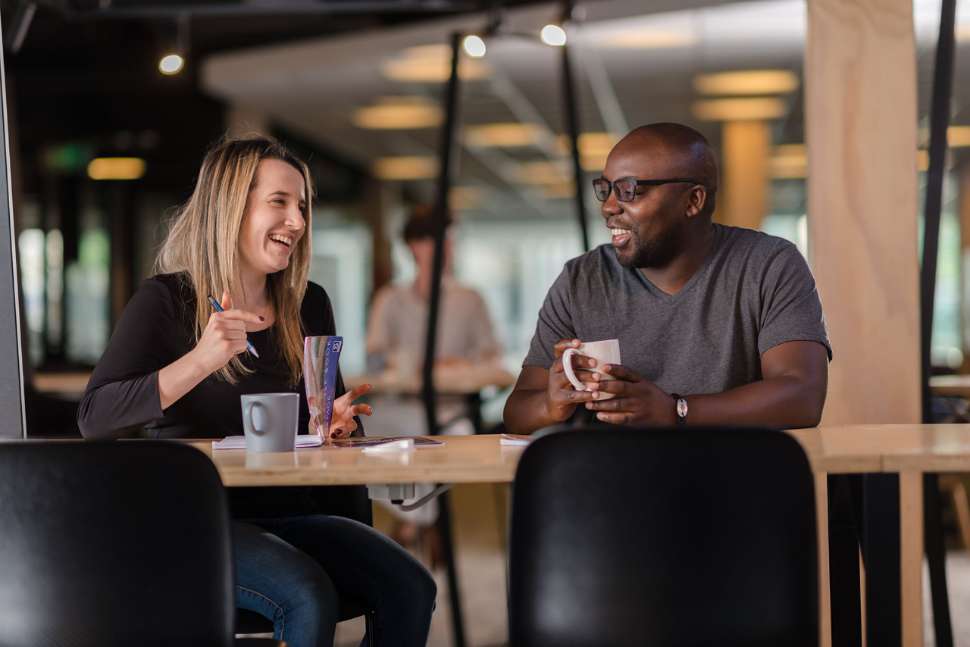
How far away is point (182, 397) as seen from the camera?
229 cm

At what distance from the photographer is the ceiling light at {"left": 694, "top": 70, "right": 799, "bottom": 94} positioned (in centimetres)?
857

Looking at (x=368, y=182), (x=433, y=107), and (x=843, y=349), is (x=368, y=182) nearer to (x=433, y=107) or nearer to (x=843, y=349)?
(x=433, y=107)

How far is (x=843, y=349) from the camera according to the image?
2904 millimetres

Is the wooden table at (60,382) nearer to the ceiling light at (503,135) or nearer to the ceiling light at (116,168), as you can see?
the ceiling light at (116,168)

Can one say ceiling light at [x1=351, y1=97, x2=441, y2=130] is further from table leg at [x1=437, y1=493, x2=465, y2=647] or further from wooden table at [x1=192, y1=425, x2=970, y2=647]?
wooden table at [x1=192, y1=425, x2=970, y2=647]

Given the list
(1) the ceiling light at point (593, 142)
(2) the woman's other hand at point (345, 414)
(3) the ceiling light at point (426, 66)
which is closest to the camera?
(2) the woman's other hand at point (345, 414)

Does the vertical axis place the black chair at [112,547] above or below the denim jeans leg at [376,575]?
above

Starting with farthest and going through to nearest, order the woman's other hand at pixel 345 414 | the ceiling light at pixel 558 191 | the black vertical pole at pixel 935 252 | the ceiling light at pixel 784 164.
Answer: the ceiling light at pixel 558 191 < the ceiling light at pixel 784 164 < the black vertical pole at pixel 935 252 < the woman's other hand at pixel 345 414

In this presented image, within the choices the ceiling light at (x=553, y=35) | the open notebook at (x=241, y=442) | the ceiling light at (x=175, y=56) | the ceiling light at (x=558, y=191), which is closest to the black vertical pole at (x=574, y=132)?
the ceiling light at (x=553, y=35)

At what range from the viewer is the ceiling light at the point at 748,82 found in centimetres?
857

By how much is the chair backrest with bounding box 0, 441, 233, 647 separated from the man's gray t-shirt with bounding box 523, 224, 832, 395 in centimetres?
95

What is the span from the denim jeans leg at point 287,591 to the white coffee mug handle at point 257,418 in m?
0.22

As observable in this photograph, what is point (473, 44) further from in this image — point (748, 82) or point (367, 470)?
point (748, 82)

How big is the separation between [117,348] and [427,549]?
11.4ft
